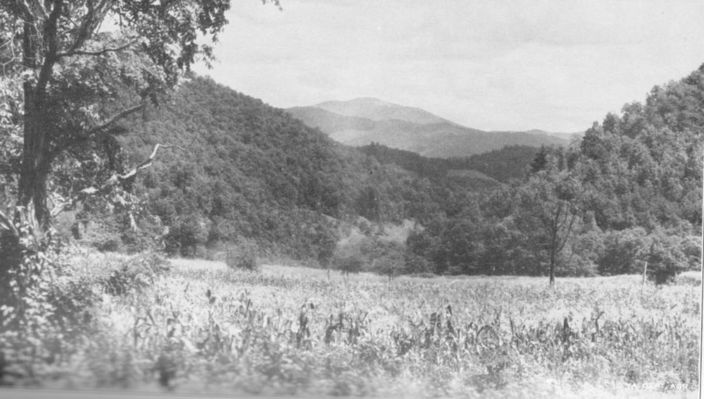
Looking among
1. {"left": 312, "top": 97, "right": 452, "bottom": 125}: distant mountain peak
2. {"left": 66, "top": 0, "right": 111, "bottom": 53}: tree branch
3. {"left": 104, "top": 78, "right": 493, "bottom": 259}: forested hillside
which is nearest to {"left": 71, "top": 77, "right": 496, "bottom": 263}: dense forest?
{"left": 104, "top": 78, "right": 493, "bottom": 259}: forested hillside

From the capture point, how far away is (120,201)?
588cm

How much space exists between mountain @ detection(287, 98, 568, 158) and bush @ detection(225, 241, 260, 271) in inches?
37.8

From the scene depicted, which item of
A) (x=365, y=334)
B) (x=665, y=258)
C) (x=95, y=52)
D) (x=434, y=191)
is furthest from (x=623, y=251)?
(x=95, y=52)

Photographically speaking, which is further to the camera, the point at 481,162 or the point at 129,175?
the point at 481,162

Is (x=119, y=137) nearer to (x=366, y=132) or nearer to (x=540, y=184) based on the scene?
(x=366, y=132)

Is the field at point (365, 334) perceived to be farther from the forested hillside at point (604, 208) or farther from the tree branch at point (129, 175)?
the tree branch at point (129, 175)

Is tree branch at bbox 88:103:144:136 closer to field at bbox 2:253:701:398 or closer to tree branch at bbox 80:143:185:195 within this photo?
tree branch at bbox 80:143:185:195

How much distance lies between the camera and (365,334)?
5.82 m

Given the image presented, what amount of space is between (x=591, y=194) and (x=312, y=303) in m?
2.08

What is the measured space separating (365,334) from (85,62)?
8.64ft

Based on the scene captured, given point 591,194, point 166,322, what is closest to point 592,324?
point 591,194

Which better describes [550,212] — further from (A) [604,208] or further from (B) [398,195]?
(B) [398,195]

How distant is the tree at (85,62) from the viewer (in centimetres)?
580

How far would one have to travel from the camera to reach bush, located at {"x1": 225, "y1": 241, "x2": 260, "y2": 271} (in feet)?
19.4
